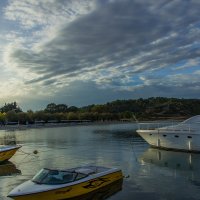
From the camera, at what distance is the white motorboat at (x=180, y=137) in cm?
3803

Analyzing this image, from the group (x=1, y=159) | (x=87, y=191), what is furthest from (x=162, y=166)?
(x=1, y=159)

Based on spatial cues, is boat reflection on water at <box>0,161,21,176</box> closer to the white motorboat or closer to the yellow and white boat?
the yellow and white boat

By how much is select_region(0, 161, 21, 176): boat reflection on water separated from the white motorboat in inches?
650

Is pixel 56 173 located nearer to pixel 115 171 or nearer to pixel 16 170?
pixel 115 171

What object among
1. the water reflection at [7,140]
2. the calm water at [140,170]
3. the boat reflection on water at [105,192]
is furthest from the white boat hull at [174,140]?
the water reflection at [7,140]

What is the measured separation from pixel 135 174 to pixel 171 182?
3381 mm

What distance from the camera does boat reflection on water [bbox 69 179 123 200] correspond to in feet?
66.7

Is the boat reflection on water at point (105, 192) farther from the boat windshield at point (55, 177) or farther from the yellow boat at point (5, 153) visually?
the yellow boat at point (5, 153)

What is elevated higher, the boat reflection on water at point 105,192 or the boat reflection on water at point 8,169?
the boat reflection on water at point 8,169

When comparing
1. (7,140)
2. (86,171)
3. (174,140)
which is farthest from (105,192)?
(7,140)

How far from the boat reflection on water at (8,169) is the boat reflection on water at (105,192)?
29.1 ft

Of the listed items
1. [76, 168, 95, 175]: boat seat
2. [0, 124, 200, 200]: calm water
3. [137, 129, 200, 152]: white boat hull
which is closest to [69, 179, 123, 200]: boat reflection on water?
[0, 124, 200, 200]: calm water

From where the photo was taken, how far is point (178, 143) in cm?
3944

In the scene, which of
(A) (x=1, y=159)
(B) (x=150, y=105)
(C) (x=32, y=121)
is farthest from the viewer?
(B) (x=150, y=105)
